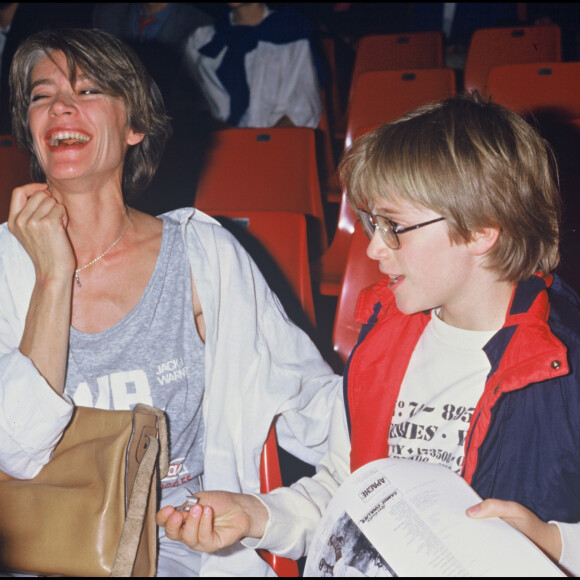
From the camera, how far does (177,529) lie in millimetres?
1050

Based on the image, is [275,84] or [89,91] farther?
[275,84]

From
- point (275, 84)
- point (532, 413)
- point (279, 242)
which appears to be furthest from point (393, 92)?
point (532, 413)

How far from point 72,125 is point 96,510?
82cm

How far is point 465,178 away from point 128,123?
85cm

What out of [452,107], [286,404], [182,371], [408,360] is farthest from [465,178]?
[182,371]

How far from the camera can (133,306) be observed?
1483 millimetres

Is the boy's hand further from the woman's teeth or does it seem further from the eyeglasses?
the woman's teeth

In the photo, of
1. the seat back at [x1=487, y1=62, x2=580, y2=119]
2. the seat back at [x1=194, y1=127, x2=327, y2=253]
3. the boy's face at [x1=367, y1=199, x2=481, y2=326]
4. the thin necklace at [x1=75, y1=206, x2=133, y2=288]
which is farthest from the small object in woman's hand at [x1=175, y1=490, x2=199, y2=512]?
the seat back at [x1=487, y1=62, x2=580, y2=119]

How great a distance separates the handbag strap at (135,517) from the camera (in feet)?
3.65

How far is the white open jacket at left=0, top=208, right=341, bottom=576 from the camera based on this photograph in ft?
4.74

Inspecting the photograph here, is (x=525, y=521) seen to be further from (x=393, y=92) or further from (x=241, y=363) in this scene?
(x=393, y=92)

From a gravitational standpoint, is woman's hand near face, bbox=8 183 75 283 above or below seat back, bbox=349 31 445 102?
below

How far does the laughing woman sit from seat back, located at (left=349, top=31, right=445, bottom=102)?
2930mm

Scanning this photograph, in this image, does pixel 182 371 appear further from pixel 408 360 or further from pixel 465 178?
pixel 465 178
